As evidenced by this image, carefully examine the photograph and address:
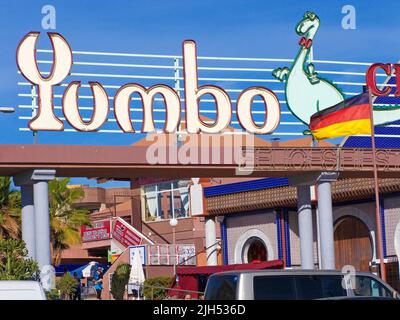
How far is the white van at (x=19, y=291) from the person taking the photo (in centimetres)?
1000

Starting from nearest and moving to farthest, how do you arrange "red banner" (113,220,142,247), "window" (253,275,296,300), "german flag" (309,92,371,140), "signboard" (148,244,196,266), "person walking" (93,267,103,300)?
"window" (253,275,296,300)
"german flag" (309,92,371,140)
"person walking" (93,267,103,300)
"signboard" (148,244,196,266)
"red banner" (113,220,142,247)

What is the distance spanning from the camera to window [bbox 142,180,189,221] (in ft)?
182

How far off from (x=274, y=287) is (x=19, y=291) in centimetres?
579

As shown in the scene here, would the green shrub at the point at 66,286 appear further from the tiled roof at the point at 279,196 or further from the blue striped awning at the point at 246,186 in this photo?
the blue striped awning at the point at 246,186

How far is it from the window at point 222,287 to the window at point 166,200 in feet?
127

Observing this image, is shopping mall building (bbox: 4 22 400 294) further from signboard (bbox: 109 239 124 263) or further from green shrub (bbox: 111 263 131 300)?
signboard (bbox: 109 239 124 263)

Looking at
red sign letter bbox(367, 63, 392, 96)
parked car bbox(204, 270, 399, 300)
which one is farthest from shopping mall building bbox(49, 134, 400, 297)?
parked car bbox(204, 270, 399, 300)

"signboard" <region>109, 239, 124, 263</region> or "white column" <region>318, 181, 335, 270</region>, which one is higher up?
"signboard" <region>109, 239, 124, 263</region>

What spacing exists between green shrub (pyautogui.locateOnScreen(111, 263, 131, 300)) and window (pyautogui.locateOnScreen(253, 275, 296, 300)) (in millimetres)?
22742

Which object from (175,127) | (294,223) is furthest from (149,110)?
(294,223)

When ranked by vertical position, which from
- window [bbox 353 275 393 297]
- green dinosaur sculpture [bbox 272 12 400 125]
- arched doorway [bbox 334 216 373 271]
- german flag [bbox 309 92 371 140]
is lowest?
window [bbox 353 275 393 297]

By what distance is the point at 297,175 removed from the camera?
29844mm
